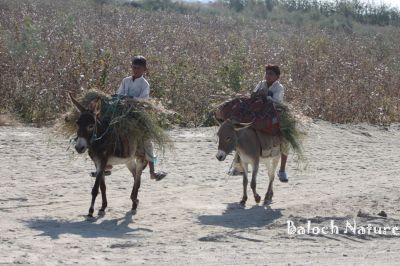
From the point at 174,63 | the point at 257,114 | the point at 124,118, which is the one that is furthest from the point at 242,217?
the point at 174,63

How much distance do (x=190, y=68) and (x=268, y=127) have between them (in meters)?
9.72

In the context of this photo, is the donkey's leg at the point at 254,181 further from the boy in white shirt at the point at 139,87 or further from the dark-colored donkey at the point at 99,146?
the dark-colored donkey at the point at 99,146

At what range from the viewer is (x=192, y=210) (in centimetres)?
1104

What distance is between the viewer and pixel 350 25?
4747cm

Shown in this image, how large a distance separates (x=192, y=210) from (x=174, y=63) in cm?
1152

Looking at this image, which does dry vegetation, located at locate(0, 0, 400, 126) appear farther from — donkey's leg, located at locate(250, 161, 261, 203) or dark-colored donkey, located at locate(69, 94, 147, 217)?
dark-colored donkey, located at locate(69, 94, 147, 217)

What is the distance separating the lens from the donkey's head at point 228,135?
36.5 ft

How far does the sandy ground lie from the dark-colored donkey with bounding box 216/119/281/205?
0.41 meters

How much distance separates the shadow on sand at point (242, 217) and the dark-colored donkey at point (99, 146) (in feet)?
4.05

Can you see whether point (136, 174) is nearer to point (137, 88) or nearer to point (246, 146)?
point (137, 88)

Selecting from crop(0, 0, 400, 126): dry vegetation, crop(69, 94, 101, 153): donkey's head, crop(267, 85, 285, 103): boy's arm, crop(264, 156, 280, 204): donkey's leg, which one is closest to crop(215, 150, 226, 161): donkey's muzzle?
crop(264, 156, 280, 204): donkey's leg

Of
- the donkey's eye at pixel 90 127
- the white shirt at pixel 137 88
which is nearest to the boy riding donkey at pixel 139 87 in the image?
the white shirt at pixel 137 88

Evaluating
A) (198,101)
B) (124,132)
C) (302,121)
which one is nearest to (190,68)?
(198,101)

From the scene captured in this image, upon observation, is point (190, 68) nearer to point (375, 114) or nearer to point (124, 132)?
point (375, 114)
